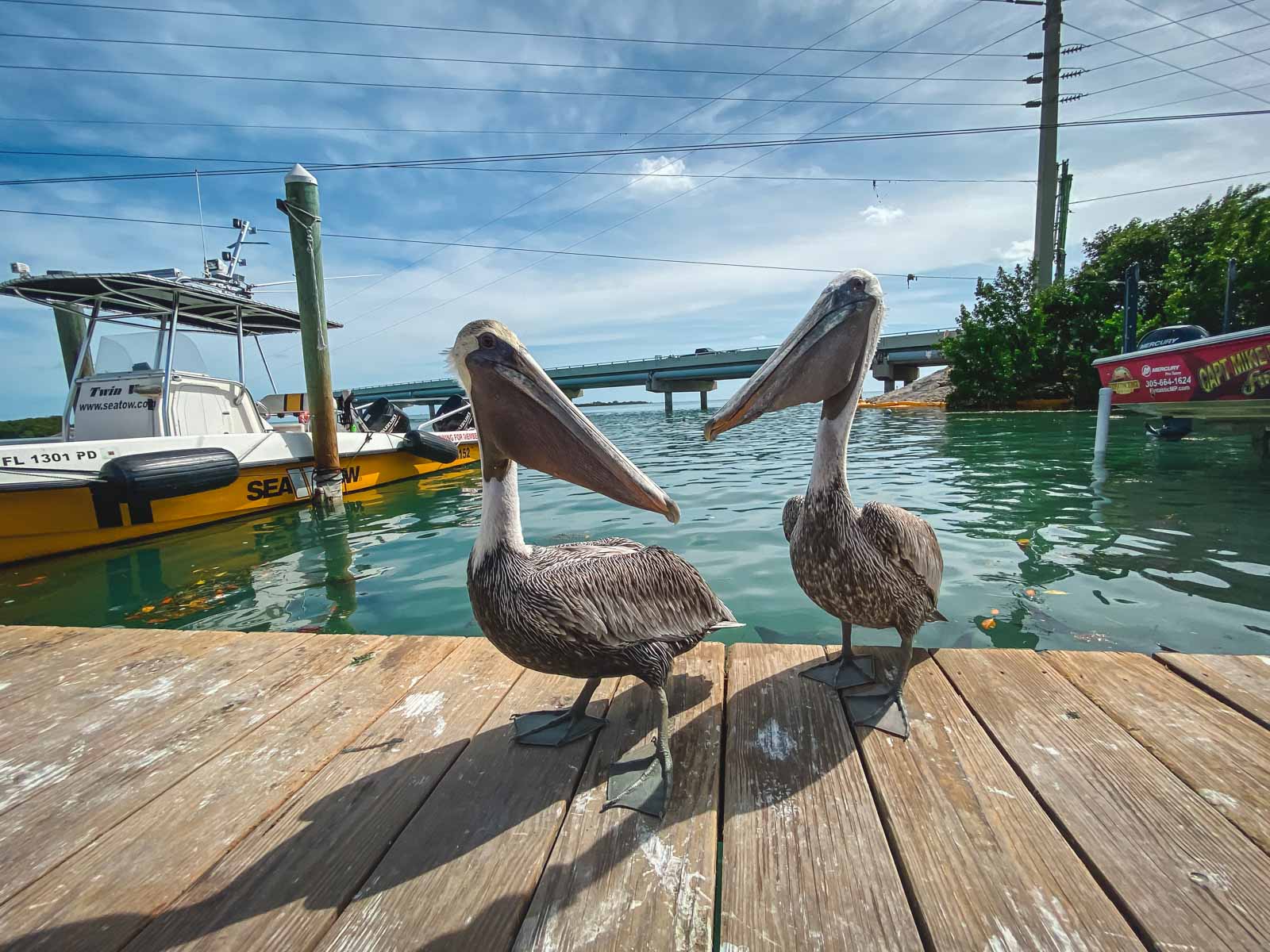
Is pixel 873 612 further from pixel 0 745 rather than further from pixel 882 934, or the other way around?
pixel 0 745

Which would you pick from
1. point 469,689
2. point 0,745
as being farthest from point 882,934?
point 0,745

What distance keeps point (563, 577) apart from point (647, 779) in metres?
0.60

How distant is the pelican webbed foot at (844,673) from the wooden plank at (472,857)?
0.89 metres

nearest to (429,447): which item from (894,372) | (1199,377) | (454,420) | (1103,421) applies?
(454,420)

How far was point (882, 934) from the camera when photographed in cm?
112

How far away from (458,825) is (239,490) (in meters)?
8.87

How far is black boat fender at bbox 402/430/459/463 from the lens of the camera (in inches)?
445

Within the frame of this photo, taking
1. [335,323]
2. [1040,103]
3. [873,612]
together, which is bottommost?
[873,612]

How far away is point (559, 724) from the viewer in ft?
6.14

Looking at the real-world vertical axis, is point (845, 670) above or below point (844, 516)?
below

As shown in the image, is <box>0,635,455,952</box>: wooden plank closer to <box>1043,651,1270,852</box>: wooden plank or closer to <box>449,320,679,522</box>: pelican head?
<box>449,320,679,522</box>: pelican head

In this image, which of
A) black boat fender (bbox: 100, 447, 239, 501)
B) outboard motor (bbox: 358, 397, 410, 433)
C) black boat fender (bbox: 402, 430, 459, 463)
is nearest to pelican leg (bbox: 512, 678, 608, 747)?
black boat fender (bbox: 100, 447, 239, 501)

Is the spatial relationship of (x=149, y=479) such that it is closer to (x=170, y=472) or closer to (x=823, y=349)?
(x=170, y=472)

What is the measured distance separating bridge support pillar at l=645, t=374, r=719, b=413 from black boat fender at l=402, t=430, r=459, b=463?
35.1 m
